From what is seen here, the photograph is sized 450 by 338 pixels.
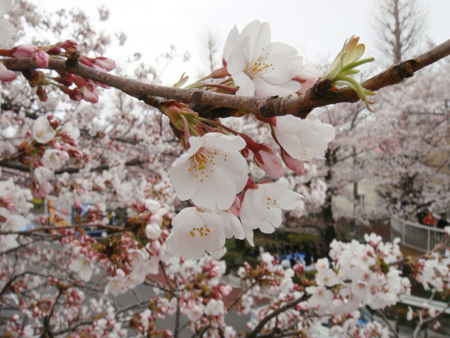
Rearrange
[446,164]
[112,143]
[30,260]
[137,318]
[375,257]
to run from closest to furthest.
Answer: [375,257] → [137,318] → [112,143] → [30,260] → [446,164]

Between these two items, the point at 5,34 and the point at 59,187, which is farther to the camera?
the point at 59,187

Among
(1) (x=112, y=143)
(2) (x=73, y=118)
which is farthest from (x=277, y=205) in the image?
(2) (x=73, y=118)

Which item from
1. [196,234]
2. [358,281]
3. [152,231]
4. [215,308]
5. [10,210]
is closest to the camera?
[196,234]

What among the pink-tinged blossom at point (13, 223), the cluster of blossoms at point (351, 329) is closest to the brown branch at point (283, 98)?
the pink-tinged blossom at point (13, 223)

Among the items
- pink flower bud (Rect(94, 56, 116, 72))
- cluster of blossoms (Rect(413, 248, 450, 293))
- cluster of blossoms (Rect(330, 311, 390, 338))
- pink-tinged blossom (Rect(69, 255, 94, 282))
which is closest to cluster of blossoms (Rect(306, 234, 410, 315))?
cluster of blossoms (Rect(413, 248, 450, 293))

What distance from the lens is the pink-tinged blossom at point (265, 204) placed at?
0.59 metres

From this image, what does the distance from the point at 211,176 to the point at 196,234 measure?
6.0 inches

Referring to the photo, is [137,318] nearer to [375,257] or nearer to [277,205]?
[375,257]

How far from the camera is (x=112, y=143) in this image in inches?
181

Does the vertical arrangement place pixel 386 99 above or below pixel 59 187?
above

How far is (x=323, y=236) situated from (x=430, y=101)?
6.09 m

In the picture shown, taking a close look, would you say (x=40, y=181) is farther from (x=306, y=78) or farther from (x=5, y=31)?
(x=306, y=78)

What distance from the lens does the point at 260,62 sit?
1.98ft

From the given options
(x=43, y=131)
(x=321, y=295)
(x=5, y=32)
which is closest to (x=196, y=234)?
(x=5, y=32)
